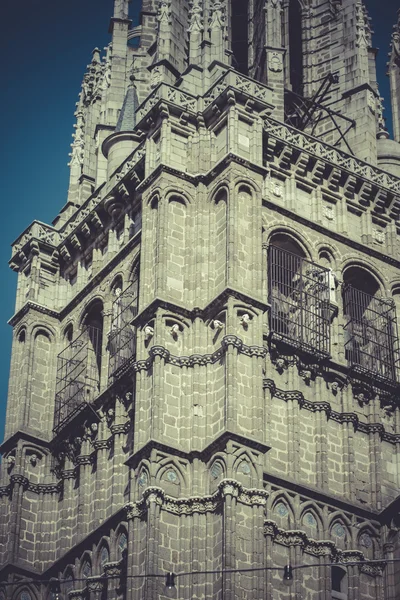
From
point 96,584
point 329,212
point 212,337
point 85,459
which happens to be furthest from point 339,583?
point 329,212

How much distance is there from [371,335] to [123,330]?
731cm

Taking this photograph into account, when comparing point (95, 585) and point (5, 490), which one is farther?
point (5, 490)

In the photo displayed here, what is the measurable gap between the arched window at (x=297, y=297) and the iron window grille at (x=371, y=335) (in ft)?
3.86

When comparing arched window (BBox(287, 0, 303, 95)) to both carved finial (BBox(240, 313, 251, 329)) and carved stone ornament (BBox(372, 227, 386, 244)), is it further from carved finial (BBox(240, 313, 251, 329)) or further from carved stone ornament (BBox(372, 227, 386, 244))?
carved finial (BBox(240, 313, 251, 329))

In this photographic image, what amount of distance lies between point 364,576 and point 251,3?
2413 cm

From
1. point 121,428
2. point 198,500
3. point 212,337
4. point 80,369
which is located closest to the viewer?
point 198,500

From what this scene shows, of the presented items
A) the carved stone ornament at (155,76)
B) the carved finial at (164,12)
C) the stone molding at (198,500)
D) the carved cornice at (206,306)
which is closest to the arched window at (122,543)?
the stone molding at (198,500)

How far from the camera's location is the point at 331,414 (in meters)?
59.8

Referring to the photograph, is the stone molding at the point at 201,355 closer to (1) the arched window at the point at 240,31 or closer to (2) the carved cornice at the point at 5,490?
(2) the carved cornice at the point at 5,490

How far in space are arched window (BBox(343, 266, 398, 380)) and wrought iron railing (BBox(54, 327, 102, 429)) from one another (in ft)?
24.5

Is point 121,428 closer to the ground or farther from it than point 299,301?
closer to the ground

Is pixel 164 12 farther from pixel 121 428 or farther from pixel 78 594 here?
pixel 78 594

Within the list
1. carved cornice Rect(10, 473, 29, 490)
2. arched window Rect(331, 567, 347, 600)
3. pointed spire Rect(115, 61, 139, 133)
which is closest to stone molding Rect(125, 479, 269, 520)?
arched window Rect(331, 567, 347, 600)

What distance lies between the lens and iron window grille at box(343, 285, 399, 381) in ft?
204
